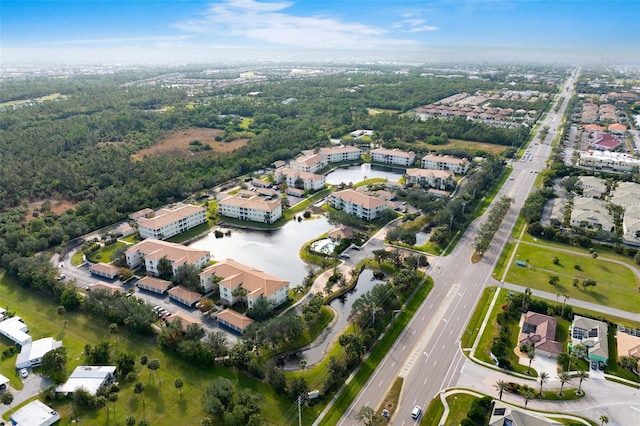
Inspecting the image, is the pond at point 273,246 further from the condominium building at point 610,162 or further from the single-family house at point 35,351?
the condominium building at point 610,162

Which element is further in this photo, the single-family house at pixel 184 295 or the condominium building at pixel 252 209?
the condominium building at pixel 252 209

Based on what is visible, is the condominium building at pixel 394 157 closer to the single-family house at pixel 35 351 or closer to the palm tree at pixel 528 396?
the palm tree at pixel 528 396

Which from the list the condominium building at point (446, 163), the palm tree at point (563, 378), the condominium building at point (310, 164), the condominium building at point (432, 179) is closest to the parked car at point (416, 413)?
the palm tree at point (563, 378)

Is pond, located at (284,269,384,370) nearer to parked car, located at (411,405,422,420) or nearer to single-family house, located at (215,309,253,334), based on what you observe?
single-family house, located at (215,309,253,334)

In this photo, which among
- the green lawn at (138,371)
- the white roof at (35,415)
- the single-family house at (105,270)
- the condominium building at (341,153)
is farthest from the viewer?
the condominium building at (341,153)

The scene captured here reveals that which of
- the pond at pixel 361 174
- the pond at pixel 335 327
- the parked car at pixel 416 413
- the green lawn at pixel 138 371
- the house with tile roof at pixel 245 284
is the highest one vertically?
the house with tile roof at pixel 245 284

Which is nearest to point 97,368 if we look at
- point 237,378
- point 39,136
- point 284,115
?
point 237,378

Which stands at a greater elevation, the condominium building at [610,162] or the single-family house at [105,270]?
the condominium building at [610,162]

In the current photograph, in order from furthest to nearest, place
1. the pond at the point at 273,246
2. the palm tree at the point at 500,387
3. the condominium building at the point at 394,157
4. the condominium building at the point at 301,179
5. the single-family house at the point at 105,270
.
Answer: the condominium building at the point at 394,157 < the condominium building at the point at 301,179 < the pond at the point at 273,246 < the single-family house at the point at 105,270 < the palm tree at the point at 500,387
